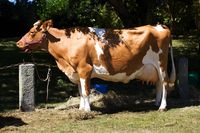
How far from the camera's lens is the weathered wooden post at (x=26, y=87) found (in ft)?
35.1

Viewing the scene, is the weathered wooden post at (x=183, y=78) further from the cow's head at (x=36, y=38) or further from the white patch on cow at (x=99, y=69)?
the cow's head at (x=36, y=38)

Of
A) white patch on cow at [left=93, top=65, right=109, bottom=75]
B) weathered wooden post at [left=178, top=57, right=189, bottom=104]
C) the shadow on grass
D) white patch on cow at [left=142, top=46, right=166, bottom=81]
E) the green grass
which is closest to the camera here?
the green grass

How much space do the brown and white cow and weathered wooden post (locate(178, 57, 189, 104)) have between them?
1.53 m

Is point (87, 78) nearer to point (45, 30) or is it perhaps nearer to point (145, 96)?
point (45, 30)

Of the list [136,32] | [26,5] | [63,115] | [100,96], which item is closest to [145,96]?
[100,96]

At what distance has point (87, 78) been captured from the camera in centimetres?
1070

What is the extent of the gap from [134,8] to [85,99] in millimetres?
8030

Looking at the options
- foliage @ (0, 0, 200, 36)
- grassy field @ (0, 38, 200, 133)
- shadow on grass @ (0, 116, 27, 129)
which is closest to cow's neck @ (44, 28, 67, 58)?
grassy field @ (0, 38, 200, 133)

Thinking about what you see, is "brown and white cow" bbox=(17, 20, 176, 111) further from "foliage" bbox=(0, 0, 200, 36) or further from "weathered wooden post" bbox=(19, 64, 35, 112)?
"foliage" bbox=(0, 0, 200, 36)

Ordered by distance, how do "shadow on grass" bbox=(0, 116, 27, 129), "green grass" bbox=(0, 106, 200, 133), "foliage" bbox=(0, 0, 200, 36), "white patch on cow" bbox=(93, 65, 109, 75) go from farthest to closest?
"foliage" bbox=(0, 0, 200, 36) < "white patch on cow" bbox=(93, 65, 109, 75) < "shadow on grass" bbox=(0, 116, 27, 129) < "green grass" bbox=(0, 106, 200, 133)

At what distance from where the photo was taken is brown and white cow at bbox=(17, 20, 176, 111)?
1074cm

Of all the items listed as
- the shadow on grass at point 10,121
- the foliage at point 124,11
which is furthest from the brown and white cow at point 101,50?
→ the foliage at point 124,11

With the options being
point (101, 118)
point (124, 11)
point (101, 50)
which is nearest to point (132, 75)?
point (101, 50)

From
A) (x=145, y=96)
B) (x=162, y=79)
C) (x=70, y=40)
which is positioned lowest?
(x=145, y=96)
